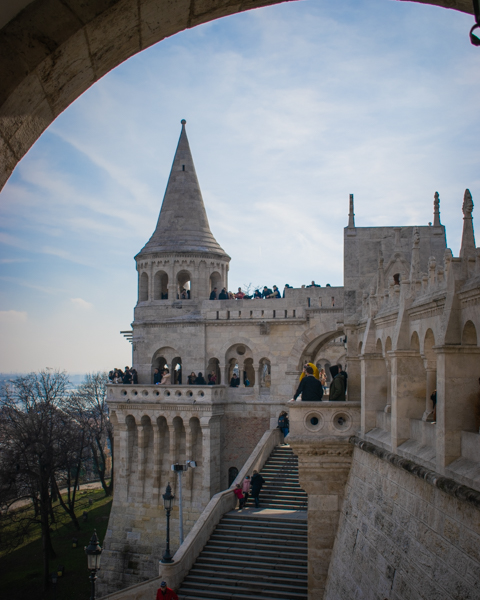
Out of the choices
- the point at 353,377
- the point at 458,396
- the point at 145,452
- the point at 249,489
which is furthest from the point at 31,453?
the point at 458,396

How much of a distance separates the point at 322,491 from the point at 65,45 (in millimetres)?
12460

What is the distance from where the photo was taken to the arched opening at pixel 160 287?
3027 centimetres

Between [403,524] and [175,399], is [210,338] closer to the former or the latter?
[175,399]

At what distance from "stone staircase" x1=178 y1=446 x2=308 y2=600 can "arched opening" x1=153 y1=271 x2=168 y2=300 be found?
11720 mm

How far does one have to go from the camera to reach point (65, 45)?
272cm

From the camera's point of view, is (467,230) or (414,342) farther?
(414,342)

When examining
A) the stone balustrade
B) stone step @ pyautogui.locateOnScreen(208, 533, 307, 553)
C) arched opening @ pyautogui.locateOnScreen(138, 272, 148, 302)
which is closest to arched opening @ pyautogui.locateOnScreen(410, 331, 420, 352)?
stone step @ pyautogui.locateOnScreen(208, 533, 307, 553)

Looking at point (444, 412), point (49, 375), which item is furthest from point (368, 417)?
point (49, 375)

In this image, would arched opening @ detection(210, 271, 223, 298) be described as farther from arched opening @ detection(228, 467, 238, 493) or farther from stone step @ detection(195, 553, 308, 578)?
stone step @ detection(195, 553, 308, 578)

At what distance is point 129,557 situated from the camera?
87.7 ft

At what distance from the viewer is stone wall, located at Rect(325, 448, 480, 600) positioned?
24.1 ft

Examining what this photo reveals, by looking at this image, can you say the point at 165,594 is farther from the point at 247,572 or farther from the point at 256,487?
the point at 256,487

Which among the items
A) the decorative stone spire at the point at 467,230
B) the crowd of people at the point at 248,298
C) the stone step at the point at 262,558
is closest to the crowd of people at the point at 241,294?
the crowd of people at the point at 248,298

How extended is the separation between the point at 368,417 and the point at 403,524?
3.64m
